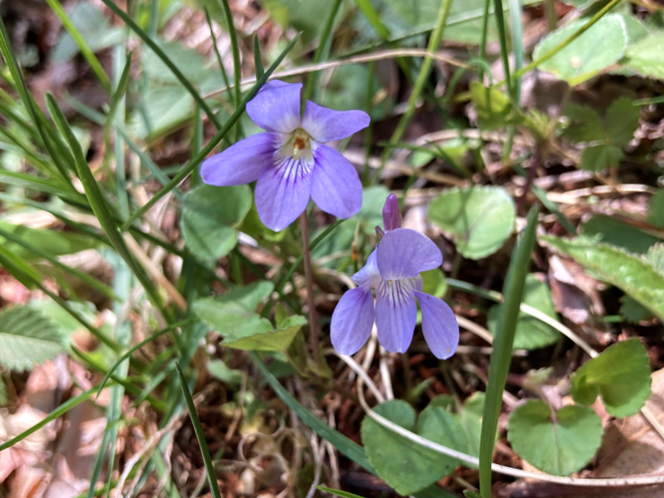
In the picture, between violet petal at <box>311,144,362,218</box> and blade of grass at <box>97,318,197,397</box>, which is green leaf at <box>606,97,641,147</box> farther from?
blade of grass at <box>97,318,197,397</box>

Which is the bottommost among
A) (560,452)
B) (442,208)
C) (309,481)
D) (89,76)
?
(309,481)

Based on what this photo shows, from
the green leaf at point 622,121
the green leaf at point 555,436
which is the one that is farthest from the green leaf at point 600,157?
the green leaf at point 555,436

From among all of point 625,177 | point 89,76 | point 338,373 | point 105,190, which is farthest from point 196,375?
point 89,76

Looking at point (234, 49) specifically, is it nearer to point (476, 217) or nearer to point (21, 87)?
point (21, 87)

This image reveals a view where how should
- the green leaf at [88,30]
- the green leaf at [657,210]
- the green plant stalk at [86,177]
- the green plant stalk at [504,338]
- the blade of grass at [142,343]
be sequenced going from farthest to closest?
the green leaf at [88,30], the green leaf at [657,210], the blade of grass at [142,343], the green plant stalk at [86,177], the green plant stalk at [504,338]

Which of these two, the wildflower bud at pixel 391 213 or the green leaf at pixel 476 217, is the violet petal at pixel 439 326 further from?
the green leaf at pixel 476 217

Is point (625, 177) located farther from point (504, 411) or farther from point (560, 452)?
point (560, 452)
